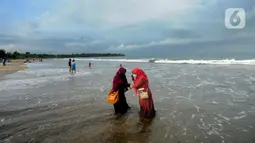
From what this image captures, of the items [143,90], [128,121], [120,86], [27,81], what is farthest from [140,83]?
[27,81]

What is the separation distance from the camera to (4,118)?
24.7 feet

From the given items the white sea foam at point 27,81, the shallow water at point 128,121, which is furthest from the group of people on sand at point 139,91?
the white sea foam at point 27,81

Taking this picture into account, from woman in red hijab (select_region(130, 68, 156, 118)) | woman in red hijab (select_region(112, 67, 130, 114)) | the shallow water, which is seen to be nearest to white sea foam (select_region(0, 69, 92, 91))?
the shallow water

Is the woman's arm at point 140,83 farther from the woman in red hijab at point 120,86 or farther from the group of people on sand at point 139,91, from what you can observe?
the woman in red hijab at point 120,86

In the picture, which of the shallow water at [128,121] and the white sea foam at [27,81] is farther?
the white sea foam at [27,81]

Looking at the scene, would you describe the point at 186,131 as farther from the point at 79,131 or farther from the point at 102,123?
the point at 79,131

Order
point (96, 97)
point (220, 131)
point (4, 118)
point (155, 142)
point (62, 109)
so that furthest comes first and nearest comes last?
point (96, 97) < point (62, 109) < point (4, 118) < point (220, 131) < point (155, 142)

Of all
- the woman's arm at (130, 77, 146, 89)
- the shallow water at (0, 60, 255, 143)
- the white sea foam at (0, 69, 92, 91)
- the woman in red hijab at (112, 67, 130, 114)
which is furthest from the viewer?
the white sea foam at (0, 69, 92, 91)

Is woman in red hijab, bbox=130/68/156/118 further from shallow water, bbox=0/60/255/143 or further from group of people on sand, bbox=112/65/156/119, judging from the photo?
shallow water, bbox=0/60/255/143

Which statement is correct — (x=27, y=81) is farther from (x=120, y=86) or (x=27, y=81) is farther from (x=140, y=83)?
(x=140, y=83)

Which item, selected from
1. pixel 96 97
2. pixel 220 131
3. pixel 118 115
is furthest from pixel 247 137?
pixel 96 97

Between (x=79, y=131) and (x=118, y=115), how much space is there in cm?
183

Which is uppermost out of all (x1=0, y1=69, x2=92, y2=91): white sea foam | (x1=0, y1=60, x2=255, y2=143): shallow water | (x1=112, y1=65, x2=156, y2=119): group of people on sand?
(x1=112, y1=65, x2=156, y2=119): group of people on sand

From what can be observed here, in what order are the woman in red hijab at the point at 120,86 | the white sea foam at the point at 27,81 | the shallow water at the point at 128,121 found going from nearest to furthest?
the shallow water at the point at 128,121 → the woman in red hijab at the point at 120,86 → the white sea foam at the point at 27,81
